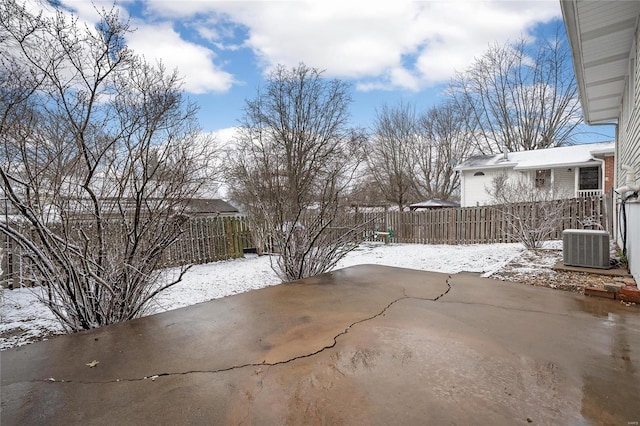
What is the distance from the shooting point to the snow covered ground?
11.0 ft

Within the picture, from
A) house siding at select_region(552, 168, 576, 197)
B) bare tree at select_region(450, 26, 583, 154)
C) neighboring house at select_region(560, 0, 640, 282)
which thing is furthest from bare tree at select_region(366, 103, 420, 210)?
neighboring house at select_region(560, 0, 640, 282)

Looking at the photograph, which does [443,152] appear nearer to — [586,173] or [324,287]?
[586,173]

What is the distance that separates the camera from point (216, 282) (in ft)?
18.5

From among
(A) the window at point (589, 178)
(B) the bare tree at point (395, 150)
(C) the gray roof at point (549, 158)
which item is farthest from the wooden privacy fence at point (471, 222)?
(B) the bare tree at point (395, 150)

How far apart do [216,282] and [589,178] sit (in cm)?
1593

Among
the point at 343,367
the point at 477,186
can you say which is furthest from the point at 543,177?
the point at 343,367

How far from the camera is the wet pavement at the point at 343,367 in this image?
3.91ft

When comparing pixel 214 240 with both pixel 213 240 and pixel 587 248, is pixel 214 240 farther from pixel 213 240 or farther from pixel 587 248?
pixel 587 248

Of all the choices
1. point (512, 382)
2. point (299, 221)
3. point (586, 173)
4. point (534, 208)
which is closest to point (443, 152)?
point (586, 173)

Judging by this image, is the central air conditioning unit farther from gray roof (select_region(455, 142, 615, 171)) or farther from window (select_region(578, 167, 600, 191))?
window (select_region(578, 167, 600, 191))

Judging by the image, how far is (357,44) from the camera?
794 centimetres

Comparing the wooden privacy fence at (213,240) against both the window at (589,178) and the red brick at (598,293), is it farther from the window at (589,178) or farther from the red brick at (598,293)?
the window at (589,178)

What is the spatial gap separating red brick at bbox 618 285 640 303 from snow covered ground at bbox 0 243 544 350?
164 centimetres

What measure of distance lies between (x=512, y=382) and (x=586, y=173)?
16.6 metres
